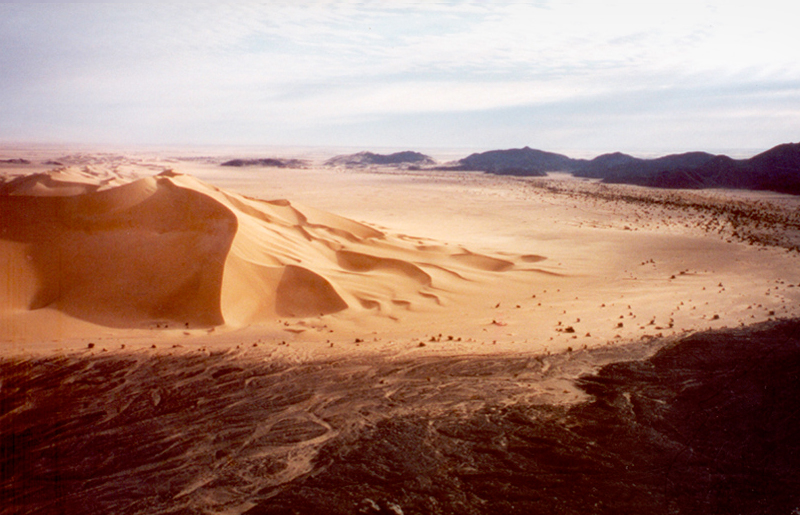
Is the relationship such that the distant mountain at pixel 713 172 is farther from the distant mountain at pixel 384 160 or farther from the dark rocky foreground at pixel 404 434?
the dark rocky foreground at pixel 404 434

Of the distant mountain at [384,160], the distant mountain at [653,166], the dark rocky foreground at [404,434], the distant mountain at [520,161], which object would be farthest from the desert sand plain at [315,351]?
the distant mountain at [384,160]

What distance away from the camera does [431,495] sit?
3133 millimetres

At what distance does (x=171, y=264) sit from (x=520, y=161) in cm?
5473

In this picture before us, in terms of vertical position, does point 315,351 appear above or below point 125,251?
below

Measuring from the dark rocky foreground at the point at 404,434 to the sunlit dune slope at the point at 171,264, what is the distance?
1.58 metres

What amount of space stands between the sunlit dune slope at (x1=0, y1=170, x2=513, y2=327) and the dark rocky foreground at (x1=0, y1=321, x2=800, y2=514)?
1.58 m

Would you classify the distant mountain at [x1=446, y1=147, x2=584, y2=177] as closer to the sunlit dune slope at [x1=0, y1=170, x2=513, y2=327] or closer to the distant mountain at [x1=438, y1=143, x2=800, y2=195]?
the distant mountain at [x1=438, y1=143, x2=800, y2=195]

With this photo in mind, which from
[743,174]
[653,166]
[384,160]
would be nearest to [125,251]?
[743,174]

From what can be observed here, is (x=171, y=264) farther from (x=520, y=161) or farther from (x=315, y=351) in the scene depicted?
(x=520, y=161)

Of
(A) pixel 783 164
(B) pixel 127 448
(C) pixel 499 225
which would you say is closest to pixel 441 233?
(C) pixel 499 225

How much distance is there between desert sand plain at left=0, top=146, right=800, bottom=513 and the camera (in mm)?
3264

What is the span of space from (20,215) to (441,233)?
10.5 metres

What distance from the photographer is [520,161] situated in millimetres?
58375

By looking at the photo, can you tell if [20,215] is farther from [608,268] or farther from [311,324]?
[608,268]
